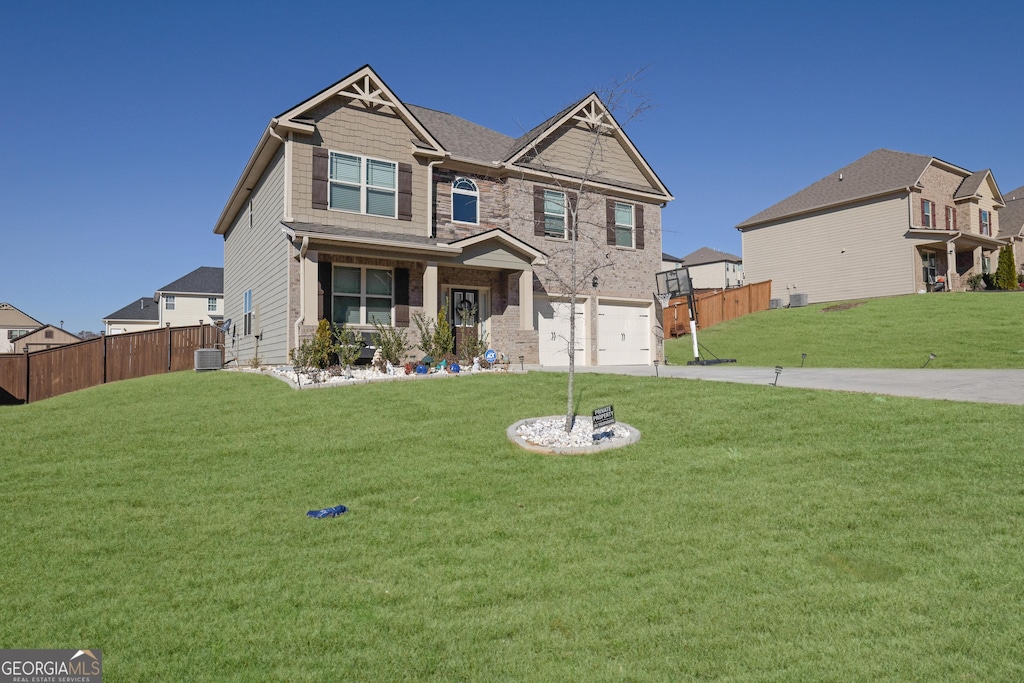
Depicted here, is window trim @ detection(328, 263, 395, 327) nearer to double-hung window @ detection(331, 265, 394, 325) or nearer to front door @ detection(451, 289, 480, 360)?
double-hung window @ detection(331, 265, 394, 325)

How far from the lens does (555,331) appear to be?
18062 millimetres

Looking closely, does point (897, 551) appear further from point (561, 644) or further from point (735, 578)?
point (561, 644)

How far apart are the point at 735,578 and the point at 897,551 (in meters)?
1.17

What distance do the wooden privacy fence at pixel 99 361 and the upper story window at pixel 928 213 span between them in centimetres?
3235

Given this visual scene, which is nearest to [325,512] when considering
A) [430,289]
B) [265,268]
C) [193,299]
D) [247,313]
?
[430,289]

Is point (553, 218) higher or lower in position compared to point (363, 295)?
higher

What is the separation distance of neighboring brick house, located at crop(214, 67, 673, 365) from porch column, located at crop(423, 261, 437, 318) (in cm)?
4

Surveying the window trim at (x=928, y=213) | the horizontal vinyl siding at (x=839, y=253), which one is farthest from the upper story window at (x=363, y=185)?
the window trim at (x=928, y=213)

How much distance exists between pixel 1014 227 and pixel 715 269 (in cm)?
2179

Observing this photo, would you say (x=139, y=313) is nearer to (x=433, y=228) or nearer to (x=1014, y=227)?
(x=433, y=228)

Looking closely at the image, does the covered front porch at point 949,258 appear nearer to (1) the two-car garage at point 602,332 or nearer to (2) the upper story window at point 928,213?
(2) the upper story window at point 928,213

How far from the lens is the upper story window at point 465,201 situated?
17094 millimetres

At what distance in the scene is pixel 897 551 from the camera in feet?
13.0

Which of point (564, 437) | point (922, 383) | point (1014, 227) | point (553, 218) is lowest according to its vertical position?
point (564, 437)
